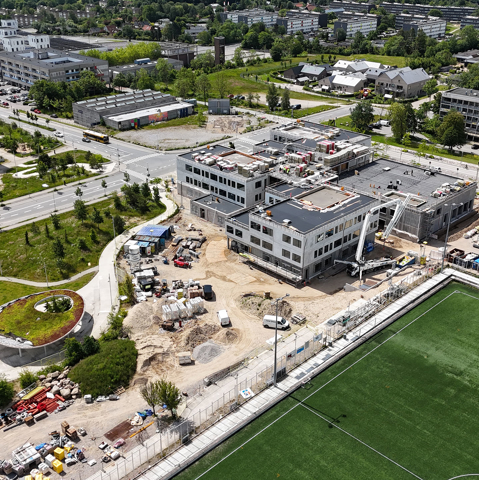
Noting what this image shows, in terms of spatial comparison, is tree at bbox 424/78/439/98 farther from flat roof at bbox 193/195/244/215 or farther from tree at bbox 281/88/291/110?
flat roof at bbox 193/195/244/215

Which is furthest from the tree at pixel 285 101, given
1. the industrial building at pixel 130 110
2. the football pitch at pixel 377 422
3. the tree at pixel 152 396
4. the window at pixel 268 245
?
the tree at pixel 152 396

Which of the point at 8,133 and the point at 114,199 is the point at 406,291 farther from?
the point at 8,133

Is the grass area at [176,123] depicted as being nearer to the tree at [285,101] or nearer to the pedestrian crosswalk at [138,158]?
the pedestrian crosswalk at [138,158]

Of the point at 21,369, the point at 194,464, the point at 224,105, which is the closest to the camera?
the point at 194,464

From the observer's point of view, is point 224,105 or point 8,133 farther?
point 224,105

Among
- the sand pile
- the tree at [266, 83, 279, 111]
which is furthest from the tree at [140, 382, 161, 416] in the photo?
the tree at [266, 83, 279, 111]

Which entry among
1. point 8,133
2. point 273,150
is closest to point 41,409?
point 273,150

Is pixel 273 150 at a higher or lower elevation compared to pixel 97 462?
higher
